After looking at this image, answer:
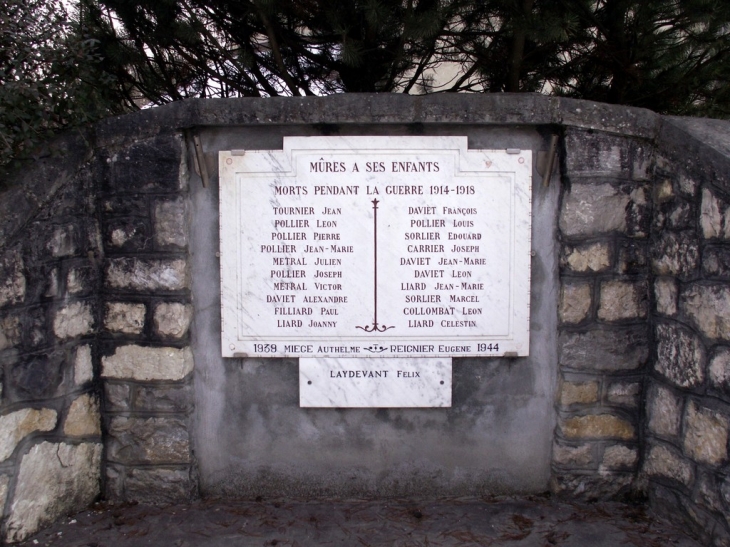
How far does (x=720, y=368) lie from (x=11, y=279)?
9.71 ft

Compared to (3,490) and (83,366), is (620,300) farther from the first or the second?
(3,490)

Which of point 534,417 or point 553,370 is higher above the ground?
point 553,370

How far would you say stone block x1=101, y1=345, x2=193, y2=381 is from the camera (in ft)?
9.48

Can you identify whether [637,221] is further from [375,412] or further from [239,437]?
[239,437]

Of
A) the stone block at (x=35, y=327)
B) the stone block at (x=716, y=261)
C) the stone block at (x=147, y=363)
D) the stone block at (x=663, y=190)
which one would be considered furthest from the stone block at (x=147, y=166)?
the stone block at (x=716, y=261)

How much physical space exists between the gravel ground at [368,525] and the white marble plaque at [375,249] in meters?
0.73

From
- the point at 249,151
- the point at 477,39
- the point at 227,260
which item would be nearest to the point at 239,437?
the point at 227,260

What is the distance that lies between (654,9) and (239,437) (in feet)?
10.9

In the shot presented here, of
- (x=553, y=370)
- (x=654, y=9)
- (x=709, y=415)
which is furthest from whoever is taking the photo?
(x=654, y=9)

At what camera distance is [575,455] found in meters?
2.90

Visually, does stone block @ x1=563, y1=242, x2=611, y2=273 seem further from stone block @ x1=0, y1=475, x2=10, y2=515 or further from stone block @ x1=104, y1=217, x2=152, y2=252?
stone block @ x1=0, y1=475, x2=10, y2=515

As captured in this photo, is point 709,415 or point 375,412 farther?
point 375,412

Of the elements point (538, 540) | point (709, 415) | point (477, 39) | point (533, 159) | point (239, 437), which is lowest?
point (538, 540)

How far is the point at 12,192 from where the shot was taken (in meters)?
2.61
